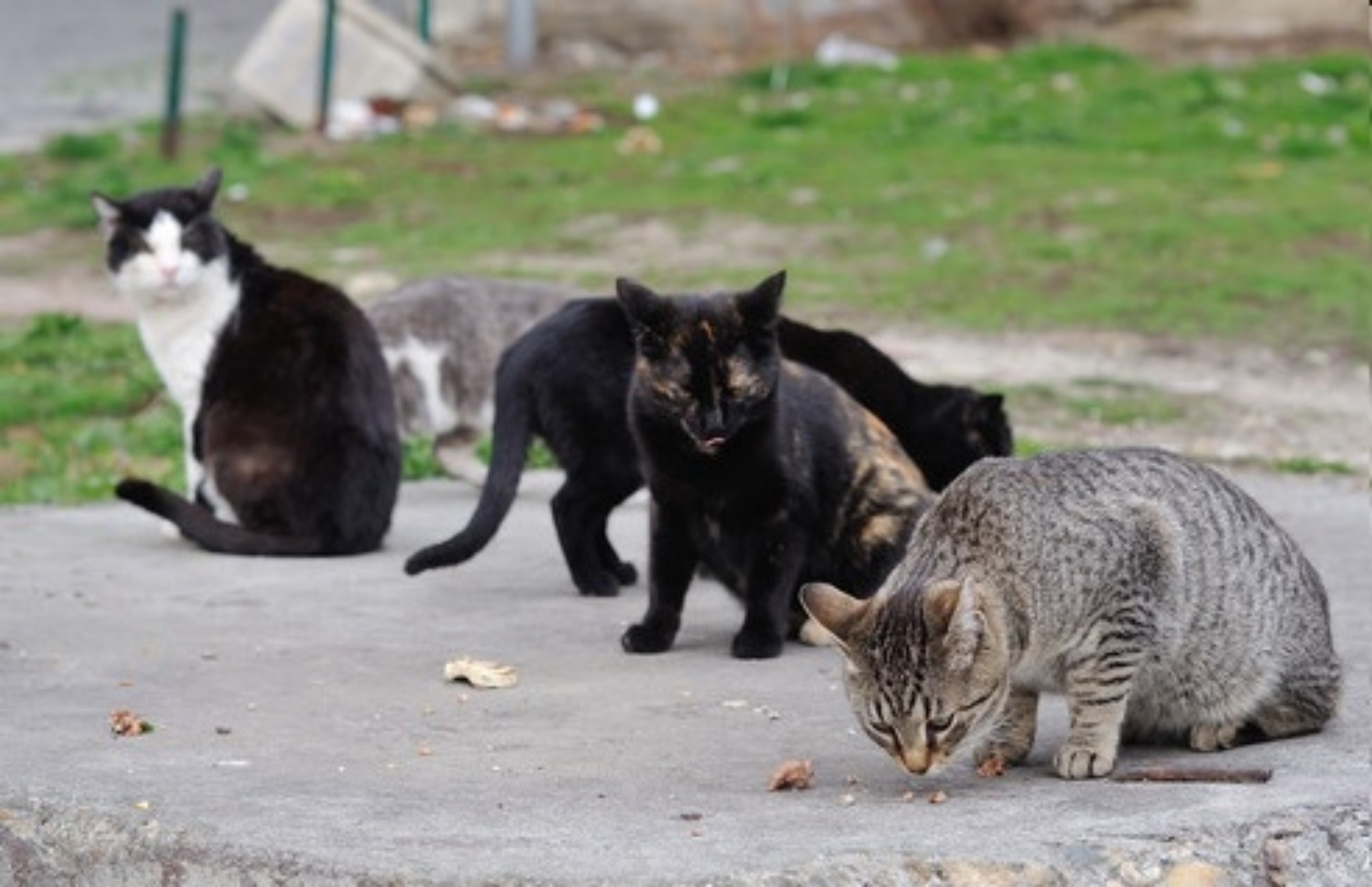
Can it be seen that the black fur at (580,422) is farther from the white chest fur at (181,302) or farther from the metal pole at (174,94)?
the metal pole at (174,94)

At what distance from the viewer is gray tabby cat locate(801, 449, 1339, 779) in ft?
16.6

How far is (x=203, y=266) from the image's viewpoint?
27.8 feet

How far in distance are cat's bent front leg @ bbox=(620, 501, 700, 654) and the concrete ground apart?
0.08m

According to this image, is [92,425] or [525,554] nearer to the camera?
[525,554]

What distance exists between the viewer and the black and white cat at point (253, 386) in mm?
8023

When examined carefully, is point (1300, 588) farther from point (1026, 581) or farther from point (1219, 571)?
point (1026, 581)

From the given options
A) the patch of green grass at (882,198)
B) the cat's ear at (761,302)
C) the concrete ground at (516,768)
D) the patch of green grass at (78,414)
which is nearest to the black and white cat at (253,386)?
the concrete ground at (516,768)

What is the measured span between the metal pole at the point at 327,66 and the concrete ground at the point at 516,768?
989 cm

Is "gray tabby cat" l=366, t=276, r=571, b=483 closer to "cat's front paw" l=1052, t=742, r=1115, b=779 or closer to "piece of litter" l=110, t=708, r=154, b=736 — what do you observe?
"piece of litter" l=110, t=708, r=154, b=736

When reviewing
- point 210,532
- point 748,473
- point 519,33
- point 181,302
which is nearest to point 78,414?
point 181,302

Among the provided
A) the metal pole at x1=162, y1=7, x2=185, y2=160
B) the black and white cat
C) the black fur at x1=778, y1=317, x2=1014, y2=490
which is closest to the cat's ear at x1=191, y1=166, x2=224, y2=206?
the black and white cat

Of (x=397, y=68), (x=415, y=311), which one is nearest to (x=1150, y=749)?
(x=415, y=311)

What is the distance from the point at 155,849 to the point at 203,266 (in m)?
3.84

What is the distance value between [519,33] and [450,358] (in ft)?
32.5
